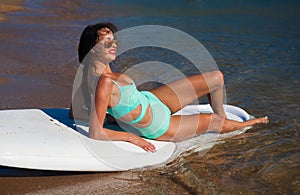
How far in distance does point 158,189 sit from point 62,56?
4.56 metres

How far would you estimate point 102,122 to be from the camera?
3721mm

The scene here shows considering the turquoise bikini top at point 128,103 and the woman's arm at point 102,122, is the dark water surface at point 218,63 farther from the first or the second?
the turquoise bikini top at point 128,103

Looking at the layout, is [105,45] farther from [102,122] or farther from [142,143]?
[142,143]

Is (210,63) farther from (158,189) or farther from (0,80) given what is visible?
(158,189)

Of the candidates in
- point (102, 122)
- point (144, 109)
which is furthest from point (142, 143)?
point (102, 122)

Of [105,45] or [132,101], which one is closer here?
[105,45]

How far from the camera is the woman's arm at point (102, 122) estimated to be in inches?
144

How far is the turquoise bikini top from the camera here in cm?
384

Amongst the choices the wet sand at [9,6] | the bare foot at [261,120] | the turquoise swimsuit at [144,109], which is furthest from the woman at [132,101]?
the wet sand at [9,6]

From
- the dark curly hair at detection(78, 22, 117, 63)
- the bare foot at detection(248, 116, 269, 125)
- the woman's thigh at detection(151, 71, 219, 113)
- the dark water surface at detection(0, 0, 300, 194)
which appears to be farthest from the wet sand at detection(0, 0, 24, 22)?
the dark curly hair at detection(78, 22, 117, 63)

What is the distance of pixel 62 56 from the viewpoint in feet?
25.6

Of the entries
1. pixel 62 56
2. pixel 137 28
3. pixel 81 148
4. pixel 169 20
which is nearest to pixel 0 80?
pixel 62 56

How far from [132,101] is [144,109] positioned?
0.15m

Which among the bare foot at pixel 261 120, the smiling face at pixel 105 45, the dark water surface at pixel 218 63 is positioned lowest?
the dark water surface at pixel 218 63
